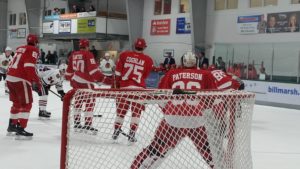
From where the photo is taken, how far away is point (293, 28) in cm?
1399

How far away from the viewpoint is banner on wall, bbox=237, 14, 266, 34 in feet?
49.3

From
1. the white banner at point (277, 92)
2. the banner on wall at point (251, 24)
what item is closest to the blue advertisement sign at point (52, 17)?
the banner on wall at point (251, 24)

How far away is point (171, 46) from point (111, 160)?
1509 cm

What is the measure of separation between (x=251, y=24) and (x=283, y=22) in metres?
1.28

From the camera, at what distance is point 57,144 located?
546 cm

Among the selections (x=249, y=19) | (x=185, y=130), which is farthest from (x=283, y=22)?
(x=185, y=130)

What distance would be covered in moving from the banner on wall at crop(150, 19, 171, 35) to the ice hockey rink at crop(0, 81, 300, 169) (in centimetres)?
1007

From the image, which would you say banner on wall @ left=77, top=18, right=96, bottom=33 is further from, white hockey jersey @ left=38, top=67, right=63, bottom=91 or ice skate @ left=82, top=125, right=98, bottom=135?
ice skate @ left=82, top=125, right=98, bottom=135

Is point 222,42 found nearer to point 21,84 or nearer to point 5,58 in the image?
point 5,58

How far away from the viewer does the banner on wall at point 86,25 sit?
2078cm

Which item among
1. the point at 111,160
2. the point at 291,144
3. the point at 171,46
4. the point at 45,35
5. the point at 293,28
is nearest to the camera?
the point at 111,160

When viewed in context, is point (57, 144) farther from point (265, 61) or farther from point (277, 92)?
point (265, 61)

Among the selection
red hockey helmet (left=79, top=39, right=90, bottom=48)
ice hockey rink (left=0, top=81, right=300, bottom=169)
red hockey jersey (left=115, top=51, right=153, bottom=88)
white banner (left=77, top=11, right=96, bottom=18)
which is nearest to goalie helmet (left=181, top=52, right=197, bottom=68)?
ice hockey rink (left=0, top=81, right=300, bottom=169)

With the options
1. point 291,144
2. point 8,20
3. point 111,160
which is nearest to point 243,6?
point 291,144
